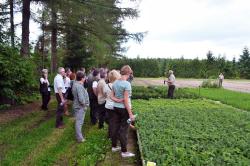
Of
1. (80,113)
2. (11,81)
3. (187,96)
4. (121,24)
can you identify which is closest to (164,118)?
(80,113)

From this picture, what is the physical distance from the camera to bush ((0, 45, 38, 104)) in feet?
51.2

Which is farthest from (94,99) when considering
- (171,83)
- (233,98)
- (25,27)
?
(233,98)

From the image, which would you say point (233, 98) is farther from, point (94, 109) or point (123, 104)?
point (123, 104)

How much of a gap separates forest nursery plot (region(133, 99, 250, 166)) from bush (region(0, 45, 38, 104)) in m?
5.79

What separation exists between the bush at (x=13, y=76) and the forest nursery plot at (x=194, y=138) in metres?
5.79

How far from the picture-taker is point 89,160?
816cm

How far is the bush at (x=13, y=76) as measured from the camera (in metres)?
15.6

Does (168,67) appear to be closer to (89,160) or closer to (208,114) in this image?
(208,114)

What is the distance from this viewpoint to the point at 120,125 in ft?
28.2

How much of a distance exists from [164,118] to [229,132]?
2.74 metres

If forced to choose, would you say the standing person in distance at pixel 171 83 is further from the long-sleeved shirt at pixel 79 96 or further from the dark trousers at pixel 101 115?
the long-sleeved shirt at pixel 79 96

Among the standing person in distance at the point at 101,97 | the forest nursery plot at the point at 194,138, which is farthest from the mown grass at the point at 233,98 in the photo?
the standing person in distance at the point at 101,97

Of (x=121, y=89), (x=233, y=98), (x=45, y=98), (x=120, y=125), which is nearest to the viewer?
(x=121, y=89)

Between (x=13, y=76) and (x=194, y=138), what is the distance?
30.6 feet
